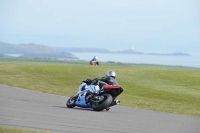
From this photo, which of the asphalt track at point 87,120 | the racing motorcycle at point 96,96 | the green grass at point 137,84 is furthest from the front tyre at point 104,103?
the green grass at point 137,84

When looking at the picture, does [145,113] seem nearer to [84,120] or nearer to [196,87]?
[84,120]

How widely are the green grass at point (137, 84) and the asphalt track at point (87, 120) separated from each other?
296 centimetres

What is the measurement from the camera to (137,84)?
36531mm

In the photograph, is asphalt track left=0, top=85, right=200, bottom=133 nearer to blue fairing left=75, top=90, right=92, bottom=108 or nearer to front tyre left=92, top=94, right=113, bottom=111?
front tyre left=92, top=94, right=113, bottom=111

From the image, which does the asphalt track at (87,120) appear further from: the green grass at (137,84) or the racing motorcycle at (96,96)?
the green grass at (137,84)

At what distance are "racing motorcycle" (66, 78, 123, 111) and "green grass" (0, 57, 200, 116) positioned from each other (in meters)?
2.97

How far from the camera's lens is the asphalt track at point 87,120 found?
1415 cm

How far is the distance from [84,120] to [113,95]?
13.3 feet

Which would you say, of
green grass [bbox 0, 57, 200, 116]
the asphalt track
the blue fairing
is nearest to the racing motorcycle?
the blue fairing

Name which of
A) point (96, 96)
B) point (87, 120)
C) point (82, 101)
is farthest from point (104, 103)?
point (87, 120)

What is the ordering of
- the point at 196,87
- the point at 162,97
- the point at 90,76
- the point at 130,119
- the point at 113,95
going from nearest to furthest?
the point at 130,119, the point at 113,95, the point at 162,97, the point at 196,87, the point at 90,76

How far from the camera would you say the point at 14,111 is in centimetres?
1717

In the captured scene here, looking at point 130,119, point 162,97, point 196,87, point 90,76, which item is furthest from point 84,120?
point 90,76

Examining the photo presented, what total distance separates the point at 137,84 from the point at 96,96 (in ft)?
54.6
